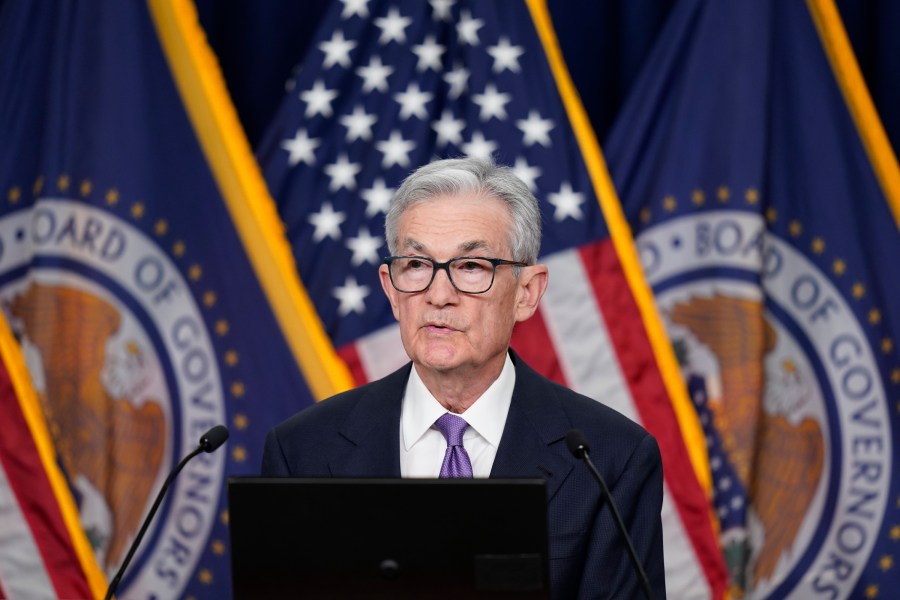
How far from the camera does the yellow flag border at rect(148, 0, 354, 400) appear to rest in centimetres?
354

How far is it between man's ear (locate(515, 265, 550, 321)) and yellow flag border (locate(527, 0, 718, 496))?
58.7 inches

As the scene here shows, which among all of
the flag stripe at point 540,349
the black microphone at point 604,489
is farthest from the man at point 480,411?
the flag stripe at point 540,349

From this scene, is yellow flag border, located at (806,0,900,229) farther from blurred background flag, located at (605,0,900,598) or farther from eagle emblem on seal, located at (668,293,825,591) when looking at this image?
eagle emblem on seal, located at (668,293,825,591)

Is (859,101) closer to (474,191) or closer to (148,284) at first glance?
(474,191)

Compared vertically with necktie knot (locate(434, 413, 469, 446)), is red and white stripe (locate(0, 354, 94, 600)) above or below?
above

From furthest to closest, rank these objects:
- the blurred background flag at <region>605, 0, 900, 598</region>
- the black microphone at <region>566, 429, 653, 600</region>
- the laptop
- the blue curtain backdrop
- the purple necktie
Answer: the blue curtain backdrop < the blurred background flag at <region>605, 0, 900, 598</region> < the purple necktie < the black microphone at <region>566, 429, 653, 600</region> < the laptop

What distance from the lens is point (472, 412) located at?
2021mm

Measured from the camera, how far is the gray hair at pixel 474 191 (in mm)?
1935

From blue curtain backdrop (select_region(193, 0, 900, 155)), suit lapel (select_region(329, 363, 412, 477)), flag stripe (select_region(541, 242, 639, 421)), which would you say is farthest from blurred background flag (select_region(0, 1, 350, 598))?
suit lapel (select_region(329, 363, 412, 477))

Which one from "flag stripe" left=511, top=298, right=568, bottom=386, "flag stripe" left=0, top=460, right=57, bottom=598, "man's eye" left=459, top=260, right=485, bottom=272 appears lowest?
"flag stripe" left=0, top=460, right=57, bottom=598

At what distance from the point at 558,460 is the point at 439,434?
0.76 feet

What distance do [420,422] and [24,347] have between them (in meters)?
2.06

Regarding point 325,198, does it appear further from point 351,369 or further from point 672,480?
point 672,480

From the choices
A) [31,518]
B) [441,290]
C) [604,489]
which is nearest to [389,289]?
[441,290]
